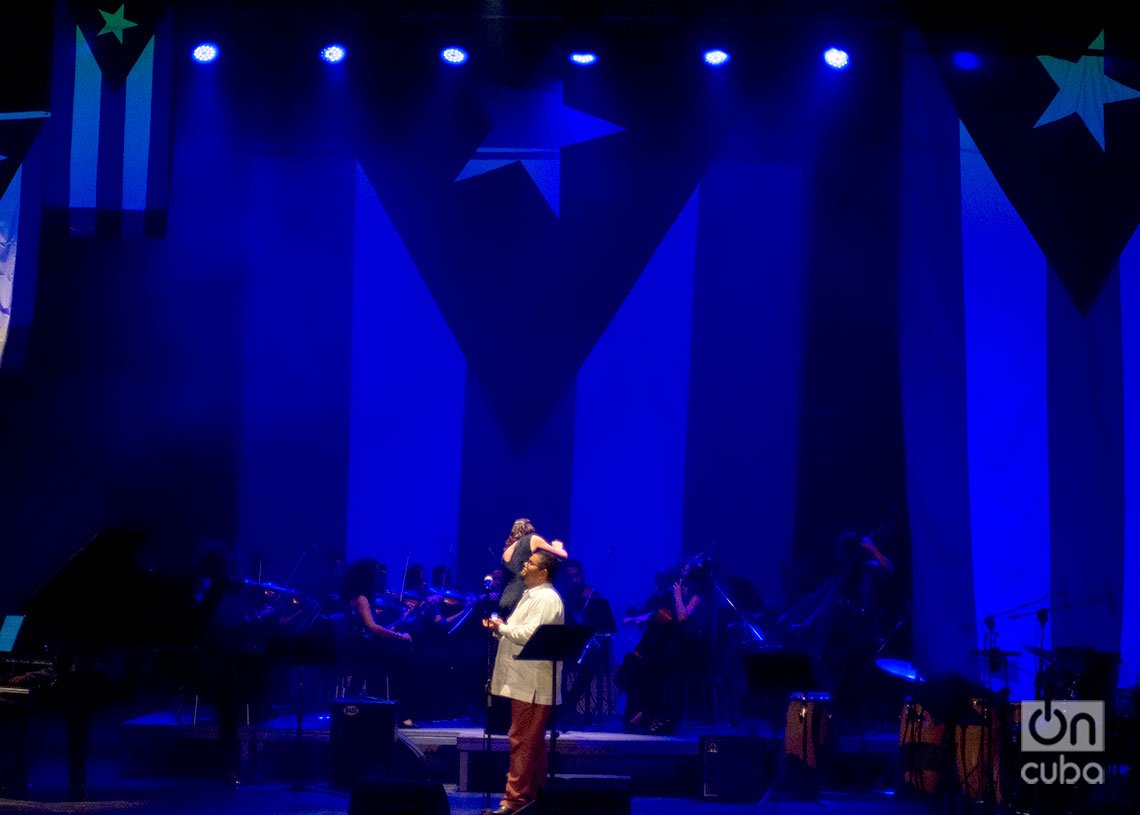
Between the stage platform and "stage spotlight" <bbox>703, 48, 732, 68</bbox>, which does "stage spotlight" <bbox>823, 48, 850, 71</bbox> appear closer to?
"stage spotlight" <bbox>703, 48, 732, 68</bbox>

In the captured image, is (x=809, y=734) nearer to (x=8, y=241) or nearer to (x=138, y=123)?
(x=138, y=123)

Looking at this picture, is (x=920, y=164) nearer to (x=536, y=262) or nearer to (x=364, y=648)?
(x=536, y=262)

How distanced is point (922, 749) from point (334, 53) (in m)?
7.85

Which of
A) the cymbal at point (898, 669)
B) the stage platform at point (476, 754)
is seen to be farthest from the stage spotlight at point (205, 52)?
the cymbal at point (898, 669)

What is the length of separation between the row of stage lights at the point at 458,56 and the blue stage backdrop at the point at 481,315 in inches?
3.4

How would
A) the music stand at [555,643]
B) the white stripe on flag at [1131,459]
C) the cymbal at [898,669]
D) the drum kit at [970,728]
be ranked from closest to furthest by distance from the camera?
the music stand at [555,643] < the cymbal at [898,669] < the drum kit at [970,728] < the white stripe on flag at [1131,459]

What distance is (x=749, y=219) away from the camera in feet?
40.3

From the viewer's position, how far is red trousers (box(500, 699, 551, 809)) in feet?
25.9

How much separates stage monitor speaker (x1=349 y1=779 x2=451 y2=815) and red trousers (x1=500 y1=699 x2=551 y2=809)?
1.54 m

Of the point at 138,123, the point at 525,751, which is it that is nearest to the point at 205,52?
the point at 138,123

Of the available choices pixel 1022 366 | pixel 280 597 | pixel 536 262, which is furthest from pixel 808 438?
pixel 280 597

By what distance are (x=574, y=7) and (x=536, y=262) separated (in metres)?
2.27

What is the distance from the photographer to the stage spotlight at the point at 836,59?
12.0m

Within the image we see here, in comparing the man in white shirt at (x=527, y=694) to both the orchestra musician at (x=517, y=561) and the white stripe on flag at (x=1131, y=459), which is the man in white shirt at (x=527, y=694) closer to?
the orchestra musician at (x=517, y=561)
